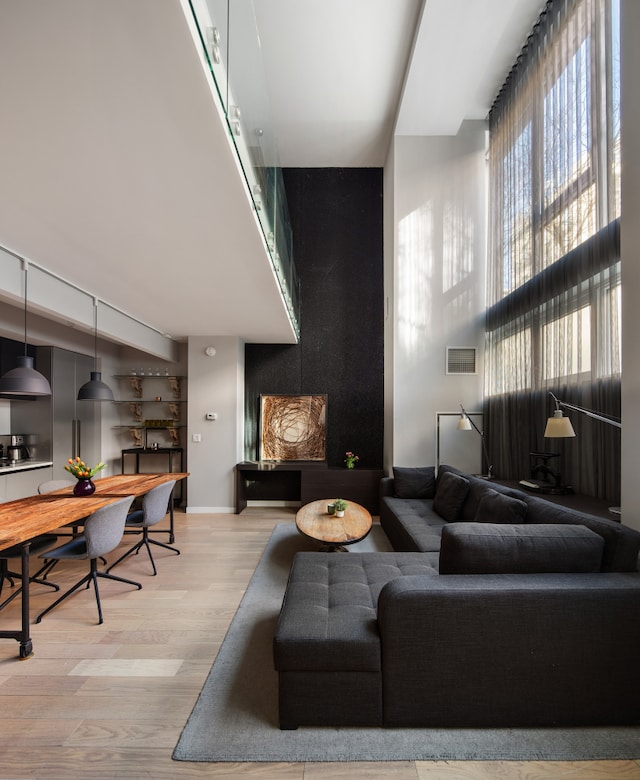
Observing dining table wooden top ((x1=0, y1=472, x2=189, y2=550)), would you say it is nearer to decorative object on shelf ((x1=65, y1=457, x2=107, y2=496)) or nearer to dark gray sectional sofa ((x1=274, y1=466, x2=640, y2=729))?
decorative object on shelf ((x1=65, y1=457, x2=107, y2=496))

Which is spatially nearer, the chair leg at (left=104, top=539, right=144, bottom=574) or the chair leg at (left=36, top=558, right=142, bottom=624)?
the chair leg at (left=36, top=558, right=142, bottom=624)

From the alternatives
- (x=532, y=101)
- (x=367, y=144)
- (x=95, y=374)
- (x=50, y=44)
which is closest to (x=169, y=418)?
→ (x=95, y=374)

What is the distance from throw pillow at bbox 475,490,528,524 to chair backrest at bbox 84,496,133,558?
9.50 ft

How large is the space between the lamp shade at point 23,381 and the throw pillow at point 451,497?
12.4 ft

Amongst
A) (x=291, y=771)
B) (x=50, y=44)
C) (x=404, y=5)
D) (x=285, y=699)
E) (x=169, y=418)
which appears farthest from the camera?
(x=169, y=418)

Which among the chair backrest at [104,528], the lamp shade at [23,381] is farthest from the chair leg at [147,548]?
the lamp shade at [23,381]

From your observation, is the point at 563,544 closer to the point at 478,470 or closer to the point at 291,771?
the point at 291,771

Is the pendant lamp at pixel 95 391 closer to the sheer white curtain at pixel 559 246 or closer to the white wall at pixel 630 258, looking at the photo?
the white wall at pixel 630 258

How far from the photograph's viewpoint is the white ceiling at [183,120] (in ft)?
4.42

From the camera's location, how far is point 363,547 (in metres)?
4.38

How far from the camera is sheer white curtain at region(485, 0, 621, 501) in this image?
307 centimetres

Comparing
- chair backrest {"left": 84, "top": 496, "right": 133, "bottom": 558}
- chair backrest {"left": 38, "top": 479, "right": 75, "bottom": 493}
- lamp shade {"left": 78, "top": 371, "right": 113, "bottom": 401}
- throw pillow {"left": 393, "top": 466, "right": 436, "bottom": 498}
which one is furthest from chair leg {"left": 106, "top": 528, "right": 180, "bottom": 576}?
throw pillow {"left": 393, "top": 466, "right": 436, "bottom": 498}

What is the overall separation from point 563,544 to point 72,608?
337cm

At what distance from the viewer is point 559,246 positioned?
3.74 metres
